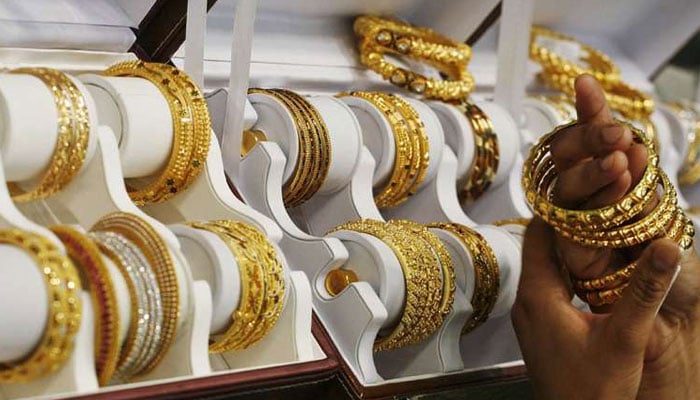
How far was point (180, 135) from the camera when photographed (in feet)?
2.45

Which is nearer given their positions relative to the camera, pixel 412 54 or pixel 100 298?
pixel 100 298

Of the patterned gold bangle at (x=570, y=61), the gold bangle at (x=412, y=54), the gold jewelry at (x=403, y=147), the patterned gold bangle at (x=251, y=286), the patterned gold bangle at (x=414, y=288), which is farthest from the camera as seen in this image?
the patterned gold bangle at (x=570, y=61)

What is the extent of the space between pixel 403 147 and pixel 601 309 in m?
0.22

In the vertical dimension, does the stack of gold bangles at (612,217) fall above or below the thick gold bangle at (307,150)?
below

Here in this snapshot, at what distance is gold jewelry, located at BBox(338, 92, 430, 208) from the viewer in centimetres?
90

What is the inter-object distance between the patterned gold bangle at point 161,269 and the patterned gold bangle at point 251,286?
0.18 feet

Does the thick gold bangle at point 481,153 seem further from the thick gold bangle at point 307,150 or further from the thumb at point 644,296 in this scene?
the thumb at point 644,296

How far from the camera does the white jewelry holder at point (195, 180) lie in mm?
705

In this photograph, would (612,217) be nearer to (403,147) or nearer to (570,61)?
(403,147)

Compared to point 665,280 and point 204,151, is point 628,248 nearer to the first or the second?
point 665,280

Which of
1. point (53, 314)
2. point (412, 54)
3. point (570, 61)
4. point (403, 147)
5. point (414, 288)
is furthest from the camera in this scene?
point (570, 61)

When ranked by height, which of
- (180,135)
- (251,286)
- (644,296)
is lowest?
(644,296)

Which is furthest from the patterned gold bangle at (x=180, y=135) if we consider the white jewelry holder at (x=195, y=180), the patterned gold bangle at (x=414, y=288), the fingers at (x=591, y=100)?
the fingers at (x=591, y=100)

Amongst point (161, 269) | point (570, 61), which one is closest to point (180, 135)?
point (161, 269)
